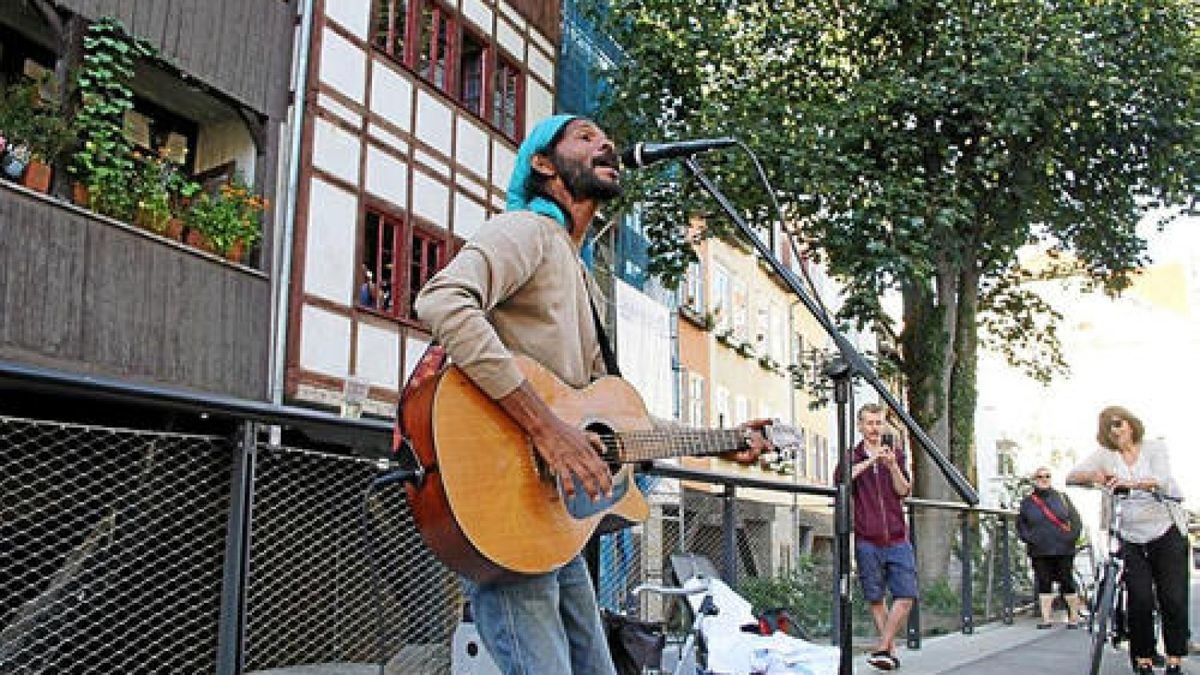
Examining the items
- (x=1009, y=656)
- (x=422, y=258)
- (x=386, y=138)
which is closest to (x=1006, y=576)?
(x=1009, y=656)

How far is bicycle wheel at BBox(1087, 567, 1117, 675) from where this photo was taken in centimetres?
676

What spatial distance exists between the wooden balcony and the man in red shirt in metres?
6.51

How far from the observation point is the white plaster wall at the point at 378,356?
1305 centimetres

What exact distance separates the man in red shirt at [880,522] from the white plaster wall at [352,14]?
8550 mm

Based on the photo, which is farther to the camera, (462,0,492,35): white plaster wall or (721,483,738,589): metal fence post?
(462,0,492,35): white plaster wall

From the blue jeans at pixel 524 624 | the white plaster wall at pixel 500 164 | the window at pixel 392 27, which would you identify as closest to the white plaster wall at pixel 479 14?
the window at pixel 392 27

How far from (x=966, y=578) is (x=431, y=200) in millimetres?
7966

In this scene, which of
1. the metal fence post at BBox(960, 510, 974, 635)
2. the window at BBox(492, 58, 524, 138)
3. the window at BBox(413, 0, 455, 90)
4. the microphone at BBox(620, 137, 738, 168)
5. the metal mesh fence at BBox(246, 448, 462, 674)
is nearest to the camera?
the microphone at BBox(620, 137, 738, 168)

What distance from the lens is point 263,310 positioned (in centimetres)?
1176

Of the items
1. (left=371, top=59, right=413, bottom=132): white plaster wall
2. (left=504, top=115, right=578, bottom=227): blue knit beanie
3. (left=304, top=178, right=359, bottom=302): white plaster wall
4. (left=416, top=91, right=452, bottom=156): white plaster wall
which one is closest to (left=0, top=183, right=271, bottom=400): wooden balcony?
(left=304, top=178, right=359, bottom=302): white plaster wall

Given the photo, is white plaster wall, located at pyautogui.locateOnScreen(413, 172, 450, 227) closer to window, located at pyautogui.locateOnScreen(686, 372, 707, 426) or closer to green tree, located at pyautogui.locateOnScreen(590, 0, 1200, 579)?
green tree, located at pyautogui.locateOnScreen(590, 0, 1200, 579)

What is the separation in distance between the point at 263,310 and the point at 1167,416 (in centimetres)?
4895

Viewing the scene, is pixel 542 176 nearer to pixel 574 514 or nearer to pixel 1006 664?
pixel 574 514

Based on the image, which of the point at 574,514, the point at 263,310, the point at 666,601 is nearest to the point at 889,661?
the point at 666,601
